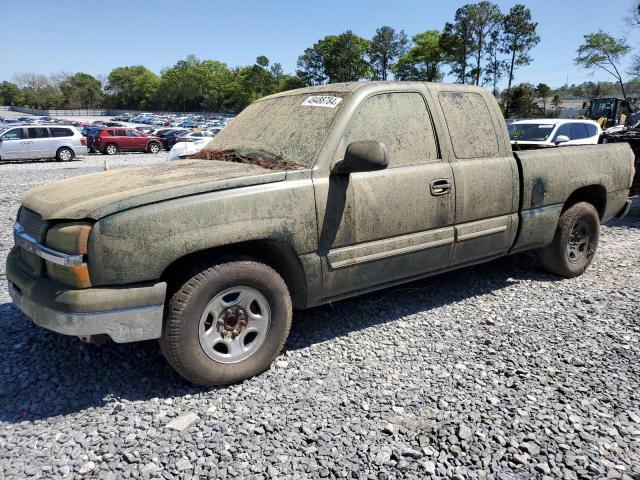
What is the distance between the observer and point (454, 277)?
517cm

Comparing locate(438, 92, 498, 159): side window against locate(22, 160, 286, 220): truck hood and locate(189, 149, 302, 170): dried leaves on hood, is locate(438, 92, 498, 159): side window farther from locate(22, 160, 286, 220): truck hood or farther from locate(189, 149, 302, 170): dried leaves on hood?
locate(22, 160, 286, 220): truck hood

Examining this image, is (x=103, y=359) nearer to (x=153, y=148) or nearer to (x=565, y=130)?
(x=565, y=130)

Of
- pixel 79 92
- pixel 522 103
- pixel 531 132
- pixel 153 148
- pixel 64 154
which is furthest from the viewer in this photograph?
pixel 79 92

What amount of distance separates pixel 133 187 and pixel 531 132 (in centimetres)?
1171

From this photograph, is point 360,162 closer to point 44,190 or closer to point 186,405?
point 186,405

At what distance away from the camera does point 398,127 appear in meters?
3.68

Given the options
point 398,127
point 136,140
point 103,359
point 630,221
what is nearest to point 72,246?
point 103,359

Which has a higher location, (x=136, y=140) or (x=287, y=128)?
(x=287, y=128)

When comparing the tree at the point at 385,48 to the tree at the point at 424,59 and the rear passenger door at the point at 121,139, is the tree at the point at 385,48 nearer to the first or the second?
the tree at the point at 424,59

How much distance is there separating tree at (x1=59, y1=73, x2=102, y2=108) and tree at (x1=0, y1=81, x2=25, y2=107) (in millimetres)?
10233

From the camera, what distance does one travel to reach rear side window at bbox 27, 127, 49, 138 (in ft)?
69.4

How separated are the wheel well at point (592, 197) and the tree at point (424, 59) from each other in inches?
3095

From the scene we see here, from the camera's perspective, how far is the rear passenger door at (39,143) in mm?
21031

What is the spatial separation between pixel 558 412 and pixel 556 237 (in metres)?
2.50
